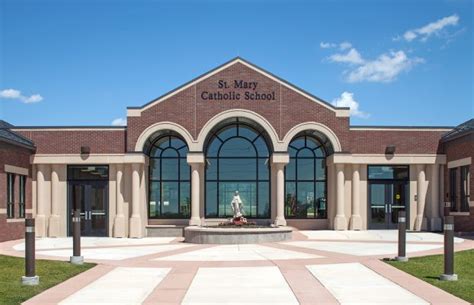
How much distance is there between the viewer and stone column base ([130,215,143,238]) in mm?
28422

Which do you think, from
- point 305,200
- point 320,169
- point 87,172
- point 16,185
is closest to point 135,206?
point 87,172

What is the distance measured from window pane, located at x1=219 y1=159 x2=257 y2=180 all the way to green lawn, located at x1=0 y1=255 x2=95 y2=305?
595 inches

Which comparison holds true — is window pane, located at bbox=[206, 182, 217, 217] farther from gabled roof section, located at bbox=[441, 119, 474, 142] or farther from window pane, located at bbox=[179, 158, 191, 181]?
gabled roof section, located at bbox=[441, 119, 474, 142]

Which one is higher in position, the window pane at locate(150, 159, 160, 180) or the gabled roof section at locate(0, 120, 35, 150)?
the gabled roof section at locate(0, 120, 35, 150)

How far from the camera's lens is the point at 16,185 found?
27344 millimetres

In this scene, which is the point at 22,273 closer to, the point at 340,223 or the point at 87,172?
the point at 87,172

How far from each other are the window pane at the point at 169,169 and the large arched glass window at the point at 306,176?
5.75m

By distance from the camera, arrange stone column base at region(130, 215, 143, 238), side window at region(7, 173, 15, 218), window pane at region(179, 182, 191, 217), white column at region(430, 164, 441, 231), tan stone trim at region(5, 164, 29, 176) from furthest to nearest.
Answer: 1. window pane at region(179, 182, 191, 217)
2. white column at region(430, 164, 441, 231)
3. stone column base at region(130, 215, 143, 238)
4. side window at region(7, 173, 15, 218)
5. tan stone trim at region(5, 164, 29, 176)

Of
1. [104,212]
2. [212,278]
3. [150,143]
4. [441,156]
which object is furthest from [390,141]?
[212,278]

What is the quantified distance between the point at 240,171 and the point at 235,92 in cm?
456

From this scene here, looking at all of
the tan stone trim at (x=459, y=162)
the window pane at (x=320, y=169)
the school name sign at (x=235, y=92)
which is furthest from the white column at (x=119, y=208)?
the tan stone trim at (x=459, y=162)

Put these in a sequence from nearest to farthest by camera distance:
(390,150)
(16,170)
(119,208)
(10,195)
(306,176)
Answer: (10,195) < (16,170) < (119,208) < (390,150) < (306,176)

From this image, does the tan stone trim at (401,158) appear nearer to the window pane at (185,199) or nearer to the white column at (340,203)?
the white column at (340,203)

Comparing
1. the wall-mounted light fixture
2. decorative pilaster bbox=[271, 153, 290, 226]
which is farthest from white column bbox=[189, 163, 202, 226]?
the wall-mounted light fixture
